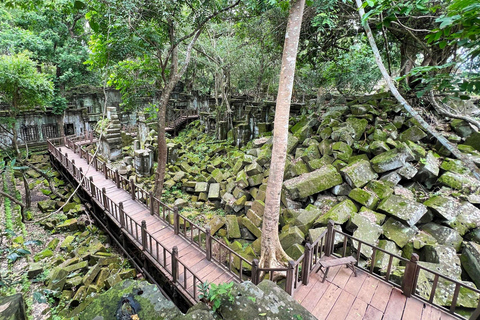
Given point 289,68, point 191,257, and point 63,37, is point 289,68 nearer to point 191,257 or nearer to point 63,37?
point 191,257

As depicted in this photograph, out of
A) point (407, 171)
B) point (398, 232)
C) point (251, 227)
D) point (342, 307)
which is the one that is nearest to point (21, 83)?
point (251, 227)

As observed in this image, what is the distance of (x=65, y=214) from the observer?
1014 cm

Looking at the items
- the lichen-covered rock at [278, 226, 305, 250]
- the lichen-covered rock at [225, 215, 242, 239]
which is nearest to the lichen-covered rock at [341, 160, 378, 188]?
the lichen-covered rock at [278, 226, 305, 250]

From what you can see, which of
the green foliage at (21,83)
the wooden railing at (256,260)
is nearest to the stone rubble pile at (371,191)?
the wooden railing at (256,260)

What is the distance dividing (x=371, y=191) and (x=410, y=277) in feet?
9.13

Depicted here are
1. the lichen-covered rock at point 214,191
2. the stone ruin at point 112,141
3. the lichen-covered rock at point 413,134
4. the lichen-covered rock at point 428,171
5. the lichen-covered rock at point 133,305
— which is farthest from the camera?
the stone ruin at point 112,141

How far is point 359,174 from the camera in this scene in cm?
691

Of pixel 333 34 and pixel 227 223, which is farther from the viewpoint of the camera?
pixel 333 34

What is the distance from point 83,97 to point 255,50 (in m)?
16.8

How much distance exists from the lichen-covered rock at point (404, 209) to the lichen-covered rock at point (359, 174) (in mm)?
822

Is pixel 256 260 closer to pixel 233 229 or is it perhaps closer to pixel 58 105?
pixel 233 229

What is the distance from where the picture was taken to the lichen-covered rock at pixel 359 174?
22.3ft

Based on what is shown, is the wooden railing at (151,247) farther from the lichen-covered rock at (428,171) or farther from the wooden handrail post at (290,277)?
the lichen-covered rock at (428,171)

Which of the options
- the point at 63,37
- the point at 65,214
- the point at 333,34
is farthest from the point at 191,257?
the point at 63,37
